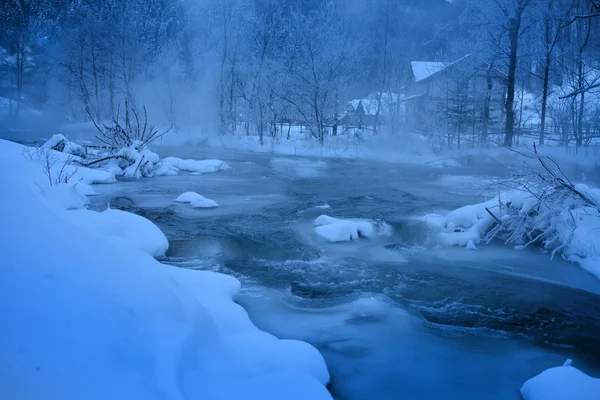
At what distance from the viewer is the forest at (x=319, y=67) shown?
21969 millimetres

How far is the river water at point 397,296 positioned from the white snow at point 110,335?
0.74m

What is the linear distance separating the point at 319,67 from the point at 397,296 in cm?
2491

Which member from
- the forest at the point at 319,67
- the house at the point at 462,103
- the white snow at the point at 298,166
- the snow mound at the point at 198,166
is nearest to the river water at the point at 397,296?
the white snow at the point at 298,166

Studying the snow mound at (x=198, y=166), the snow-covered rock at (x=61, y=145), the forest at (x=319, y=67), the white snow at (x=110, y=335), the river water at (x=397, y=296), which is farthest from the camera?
the forest at (x=319, y=67)

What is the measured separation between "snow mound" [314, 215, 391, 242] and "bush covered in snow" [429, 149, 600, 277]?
4.35ft

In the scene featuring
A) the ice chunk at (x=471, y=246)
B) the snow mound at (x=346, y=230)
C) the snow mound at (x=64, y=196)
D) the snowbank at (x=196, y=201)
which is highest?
the snow mound at (x=64, y=196)

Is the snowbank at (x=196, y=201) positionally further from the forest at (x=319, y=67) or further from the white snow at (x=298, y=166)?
the forest at (x=319, y=67)

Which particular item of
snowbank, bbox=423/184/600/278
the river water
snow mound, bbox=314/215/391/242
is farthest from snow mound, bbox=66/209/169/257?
snowbank, bbox=423/184/600/278

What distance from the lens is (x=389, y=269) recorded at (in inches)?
273

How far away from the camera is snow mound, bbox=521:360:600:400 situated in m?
3.52

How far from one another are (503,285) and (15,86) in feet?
182

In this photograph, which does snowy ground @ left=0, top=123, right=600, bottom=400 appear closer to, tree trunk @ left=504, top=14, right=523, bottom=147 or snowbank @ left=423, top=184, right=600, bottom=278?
snowbank @ left=423, top=184, right=600, bottom=278

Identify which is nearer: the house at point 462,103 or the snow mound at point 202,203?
the snow mound at point 202,203

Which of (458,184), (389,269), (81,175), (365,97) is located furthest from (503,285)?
(365,97)
